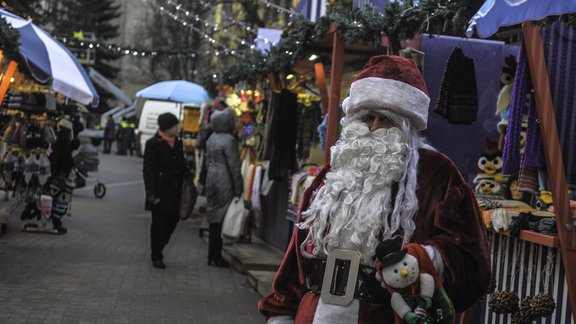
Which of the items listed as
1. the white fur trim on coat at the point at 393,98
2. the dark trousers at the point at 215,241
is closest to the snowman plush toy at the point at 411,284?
the white fur trim on coat at the point at 393,98

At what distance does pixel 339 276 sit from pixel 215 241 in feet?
26.7

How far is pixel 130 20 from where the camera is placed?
80.6 metres

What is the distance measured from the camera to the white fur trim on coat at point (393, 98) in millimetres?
3367

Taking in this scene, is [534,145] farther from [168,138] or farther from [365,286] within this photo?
[168,138]

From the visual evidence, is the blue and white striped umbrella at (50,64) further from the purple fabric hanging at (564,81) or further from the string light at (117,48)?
the string light at (117,48)

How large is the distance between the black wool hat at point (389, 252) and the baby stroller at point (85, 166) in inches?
571

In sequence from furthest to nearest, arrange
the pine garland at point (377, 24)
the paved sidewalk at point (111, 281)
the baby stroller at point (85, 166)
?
the baby stroller at point (85, 166)
the paved sidewalk at point (111, 281)
the pine garland at point (377, 24)

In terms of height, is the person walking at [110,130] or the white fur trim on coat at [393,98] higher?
the white fur trim on coat at [393,98]

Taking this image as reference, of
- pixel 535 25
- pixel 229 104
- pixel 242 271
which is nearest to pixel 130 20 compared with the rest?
pixel 229 104

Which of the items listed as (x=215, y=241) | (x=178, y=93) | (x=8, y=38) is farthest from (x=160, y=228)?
(x=178, y=93)

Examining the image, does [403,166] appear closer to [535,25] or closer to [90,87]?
[535,25]

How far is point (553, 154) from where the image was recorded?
518 centimetres

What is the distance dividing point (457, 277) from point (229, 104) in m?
13.2

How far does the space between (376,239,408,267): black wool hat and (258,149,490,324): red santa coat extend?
174 millimetres
